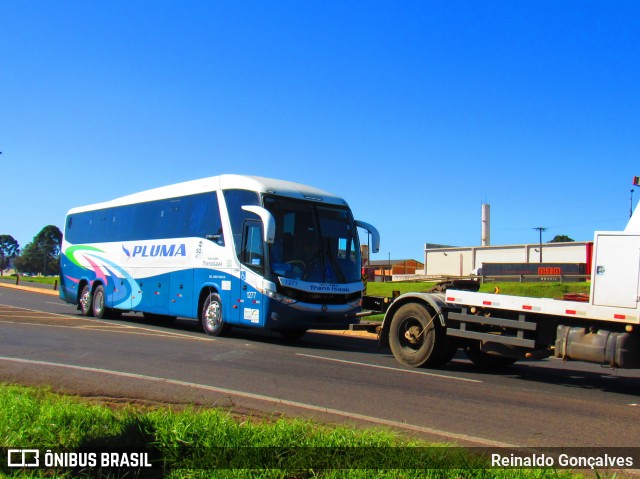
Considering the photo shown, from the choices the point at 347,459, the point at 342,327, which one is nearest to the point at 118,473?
the point at 347,459

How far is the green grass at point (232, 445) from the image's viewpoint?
455 cm

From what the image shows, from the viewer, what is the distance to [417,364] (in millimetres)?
10930

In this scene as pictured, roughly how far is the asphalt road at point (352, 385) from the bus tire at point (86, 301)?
8.05m

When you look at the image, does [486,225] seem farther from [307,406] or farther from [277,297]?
[307,406]

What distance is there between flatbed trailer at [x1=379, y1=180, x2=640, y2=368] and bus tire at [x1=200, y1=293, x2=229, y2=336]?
531 cm

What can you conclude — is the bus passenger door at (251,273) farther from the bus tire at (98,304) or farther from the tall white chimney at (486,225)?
the tall white chimney at (486,225)

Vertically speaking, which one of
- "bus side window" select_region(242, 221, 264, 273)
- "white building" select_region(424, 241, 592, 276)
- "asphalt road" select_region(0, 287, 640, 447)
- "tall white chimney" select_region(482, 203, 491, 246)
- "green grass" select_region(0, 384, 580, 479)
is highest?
"tall white chimney" select_region(482, 203, 491, 246)

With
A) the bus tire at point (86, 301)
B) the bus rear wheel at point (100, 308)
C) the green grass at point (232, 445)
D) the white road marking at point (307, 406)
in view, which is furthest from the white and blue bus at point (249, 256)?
the green grass at point (232, 445)

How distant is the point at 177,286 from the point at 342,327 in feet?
16.9

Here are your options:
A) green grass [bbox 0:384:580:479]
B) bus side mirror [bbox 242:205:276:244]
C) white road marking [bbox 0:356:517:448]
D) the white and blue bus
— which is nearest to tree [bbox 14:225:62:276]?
the white and blue bus

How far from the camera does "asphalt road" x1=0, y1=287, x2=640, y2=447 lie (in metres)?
6.65

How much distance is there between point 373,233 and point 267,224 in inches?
116

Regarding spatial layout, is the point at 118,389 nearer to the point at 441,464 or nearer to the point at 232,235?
the point at 441,464

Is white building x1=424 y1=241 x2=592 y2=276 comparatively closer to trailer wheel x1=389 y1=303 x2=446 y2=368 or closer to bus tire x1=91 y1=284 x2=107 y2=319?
bus tire x1=91 y1=284 x2=107 y2=319
